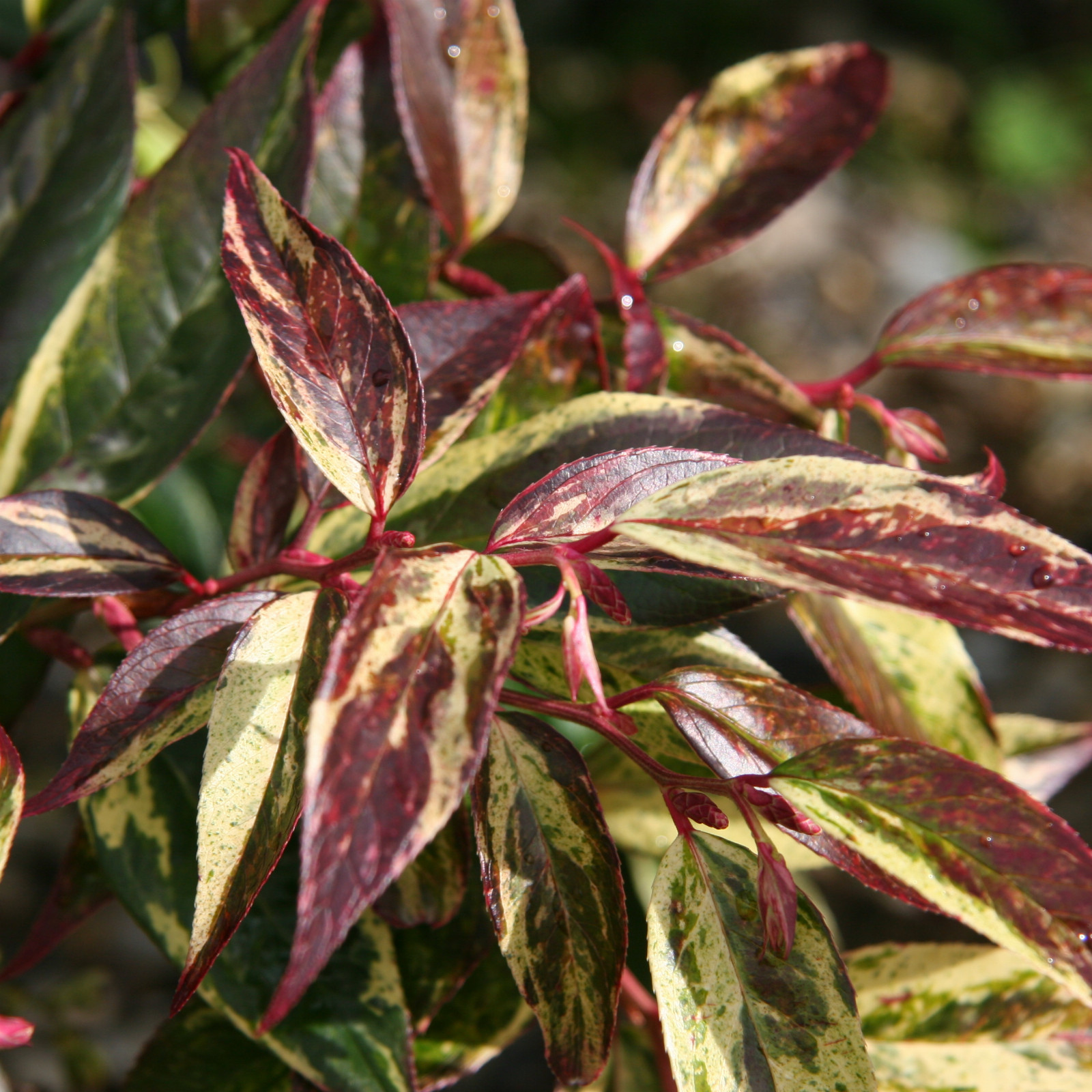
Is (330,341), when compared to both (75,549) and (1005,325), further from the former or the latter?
(1005,325)

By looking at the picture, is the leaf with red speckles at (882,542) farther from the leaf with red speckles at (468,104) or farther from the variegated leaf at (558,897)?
the leaf with red speckles at (468,104)

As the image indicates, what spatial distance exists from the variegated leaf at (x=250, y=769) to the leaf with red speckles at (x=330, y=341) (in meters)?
0.06

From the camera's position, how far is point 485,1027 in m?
0.61

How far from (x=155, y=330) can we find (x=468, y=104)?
248 millimetres

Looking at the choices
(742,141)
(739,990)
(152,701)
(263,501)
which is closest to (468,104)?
(742,141)

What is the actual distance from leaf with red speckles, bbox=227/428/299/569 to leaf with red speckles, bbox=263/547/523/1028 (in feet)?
0.61

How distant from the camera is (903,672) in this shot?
552mm

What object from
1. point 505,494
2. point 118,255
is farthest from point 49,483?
point 505,494

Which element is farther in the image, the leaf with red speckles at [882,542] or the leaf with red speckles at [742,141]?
the leaf with red speckles at [742,141]

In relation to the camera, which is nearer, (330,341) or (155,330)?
(330,341)

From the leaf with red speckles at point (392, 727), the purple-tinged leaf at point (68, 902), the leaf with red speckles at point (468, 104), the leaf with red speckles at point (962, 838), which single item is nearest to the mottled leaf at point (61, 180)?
the leaf with red speckles at point (468, 104)

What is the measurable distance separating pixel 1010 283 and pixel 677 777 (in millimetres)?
373

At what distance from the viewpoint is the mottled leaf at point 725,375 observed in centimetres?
56

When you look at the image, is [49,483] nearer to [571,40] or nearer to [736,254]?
[736,254]
